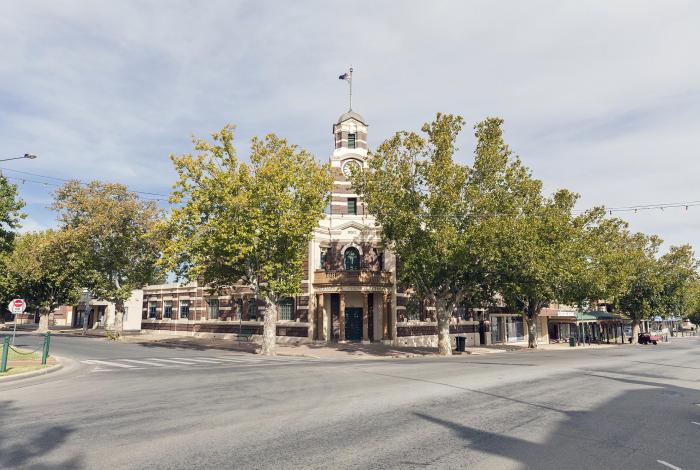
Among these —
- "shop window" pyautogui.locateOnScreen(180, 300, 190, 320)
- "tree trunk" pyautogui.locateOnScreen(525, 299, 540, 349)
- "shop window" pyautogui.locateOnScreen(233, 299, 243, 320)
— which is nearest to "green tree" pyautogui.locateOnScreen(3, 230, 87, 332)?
"shop window" pyautogui.locateOnScreen(180, 300, 190, 320)

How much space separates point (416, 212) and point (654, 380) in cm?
1528

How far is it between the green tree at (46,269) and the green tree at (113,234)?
1048 millimetres

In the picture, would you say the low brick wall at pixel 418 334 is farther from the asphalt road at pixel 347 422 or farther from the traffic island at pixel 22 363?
the traffic island at pixel 22 363

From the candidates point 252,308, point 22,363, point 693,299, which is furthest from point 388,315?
point 693,299

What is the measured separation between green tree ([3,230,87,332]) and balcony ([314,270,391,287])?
18.8m

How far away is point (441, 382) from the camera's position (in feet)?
46.3

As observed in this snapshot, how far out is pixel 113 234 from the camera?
3800 cm

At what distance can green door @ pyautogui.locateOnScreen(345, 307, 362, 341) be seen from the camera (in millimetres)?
35562

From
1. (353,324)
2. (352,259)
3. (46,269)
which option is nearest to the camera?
(353,324)

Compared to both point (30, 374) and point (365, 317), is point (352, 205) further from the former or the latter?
point (30, 374)

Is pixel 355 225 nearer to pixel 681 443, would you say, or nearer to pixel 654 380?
pixel 654 380

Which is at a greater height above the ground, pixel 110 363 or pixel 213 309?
pixel 213 309

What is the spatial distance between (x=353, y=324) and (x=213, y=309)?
15086 millimetres

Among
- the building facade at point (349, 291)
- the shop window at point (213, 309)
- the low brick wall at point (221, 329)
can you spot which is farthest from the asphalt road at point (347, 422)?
the shop window at point (213, 309)
